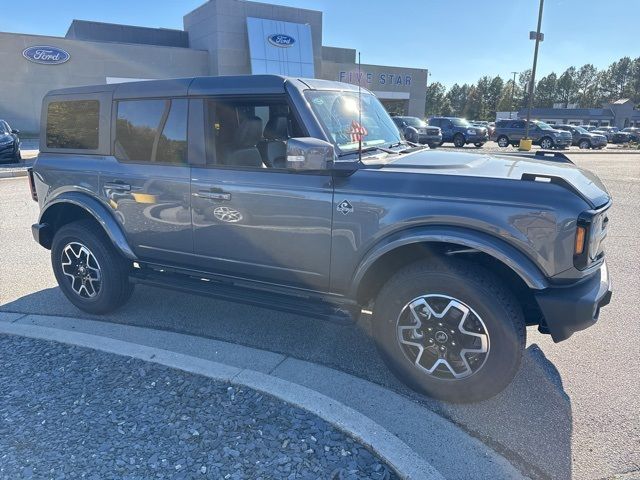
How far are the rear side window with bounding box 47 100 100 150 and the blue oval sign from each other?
107ft

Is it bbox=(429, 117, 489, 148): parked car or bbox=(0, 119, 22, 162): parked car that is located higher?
bbox=(429, 117, 489, 148): parked car

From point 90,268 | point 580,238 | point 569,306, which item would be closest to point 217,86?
point 90,268

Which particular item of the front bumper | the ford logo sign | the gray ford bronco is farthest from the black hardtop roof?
the ford logo sign

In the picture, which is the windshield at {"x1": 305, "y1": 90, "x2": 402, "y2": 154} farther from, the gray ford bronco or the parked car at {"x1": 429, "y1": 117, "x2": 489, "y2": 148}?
the parked car at {"x1": 429, "y1": 117, "x2": 489, "y2": 148}

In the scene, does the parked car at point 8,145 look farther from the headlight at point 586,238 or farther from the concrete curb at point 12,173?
the headlight at point 586,238

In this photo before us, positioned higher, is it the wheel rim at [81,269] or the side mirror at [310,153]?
the side mirror at [310,153]

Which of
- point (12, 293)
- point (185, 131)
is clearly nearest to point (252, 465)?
point (185, 131)

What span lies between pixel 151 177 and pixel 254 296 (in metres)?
1.33

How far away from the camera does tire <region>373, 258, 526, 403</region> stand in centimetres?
284

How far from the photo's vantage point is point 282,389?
301 cm

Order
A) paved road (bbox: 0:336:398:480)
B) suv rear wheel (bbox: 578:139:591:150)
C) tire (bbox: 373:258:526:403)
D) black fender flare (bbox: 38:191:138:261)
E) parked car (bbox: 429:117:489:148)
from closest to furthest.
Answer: paved road (bbox: 0:336:398:480) < tire (bbox: 373:258:526:403) < black fender flare (bbox: 38:191:138:261) < parked car (bbox: 429:117:489:148) < suv rear wheel (bbox: 578:139:591:150)

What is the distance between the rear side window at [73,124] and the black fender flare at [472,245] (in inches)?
112

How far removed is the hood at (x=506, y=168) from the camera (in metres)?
2.79

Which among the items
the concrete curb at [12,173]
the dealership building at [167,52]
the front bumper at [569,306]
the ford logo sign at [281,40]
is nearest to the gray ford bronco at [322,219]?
the front bumper at [569,306]
